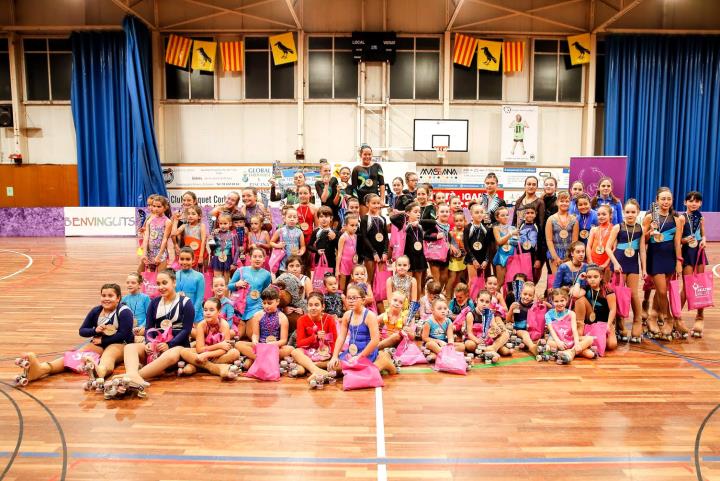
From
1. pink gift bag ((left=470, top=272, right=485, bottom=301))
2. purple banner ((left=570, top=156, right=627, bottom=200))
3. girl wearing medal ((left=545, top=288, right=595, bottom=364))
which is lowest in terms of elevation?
girl wearing medal ((left=545, top=288, right=595, bottom=364))

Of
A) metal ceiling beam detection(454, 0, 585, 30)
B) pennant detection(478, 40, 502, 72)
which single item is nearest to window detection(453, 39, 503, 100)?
pennant detection(478, 40, 502, 72)

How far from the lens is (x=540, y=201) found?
263 inches

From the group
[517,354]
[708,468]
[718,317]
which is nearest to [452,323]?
[517,354]

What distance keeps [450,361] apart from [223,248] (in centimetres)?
299

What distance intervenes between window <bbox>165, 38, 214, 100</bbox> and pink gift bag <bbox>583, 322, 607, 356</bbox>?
13.6 meters

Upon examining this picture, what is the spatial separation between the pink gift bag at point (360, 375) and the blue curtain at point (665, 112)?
13889 millimetres

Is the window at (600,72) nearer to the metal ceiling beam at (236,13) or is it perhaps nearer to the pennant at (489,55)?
the pennant at (489,55)

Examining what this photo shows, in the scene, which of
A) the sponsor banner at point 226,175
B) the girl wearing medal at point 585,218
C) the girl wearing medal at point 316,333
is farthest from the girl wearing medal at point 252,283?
the sponsor banner at point 226,175

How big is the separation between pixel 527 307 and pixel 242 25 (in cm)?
1329

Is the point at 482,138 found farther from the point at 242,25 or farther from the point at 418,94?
the point at 242,25

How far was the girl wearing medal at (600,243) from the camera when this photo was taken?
5891mm

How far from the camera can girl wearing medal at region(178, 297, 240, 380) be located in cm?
479

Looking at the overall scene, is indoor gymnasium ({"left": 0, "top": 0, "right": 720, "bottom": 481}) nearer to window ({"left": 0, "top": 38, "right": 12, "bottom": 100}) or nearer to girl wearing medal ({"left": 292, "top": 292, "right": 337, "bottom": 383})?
girl wearing medal ({"left": 292, "top": 292, "right": 337, "bottom": 383})

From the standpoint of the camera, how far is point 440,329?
5.37 meters
